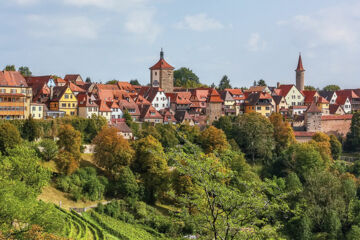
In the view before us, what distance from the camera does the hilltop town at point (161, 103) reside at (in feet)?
168

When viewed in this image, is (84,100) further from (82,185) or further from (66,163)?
(82,185)

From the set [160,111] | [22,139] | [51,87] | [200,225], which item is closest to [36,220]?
[200,225]

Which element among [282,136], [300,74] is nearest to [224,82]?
[300,74]

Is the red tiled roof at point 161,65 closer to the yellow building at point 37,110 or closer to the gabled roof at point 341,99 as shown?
the yellow building at point 37,110

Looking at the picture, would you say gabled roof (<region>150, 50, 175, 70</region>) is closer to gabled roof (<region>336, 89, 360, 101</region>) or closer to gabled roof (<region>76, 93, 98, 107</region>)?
gabled roof (<region>76, 93, 98, 107</region>)

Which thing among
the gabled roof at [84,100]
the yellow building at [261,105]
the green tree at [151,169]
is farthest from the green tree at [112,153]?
the yellow building at [261,105]

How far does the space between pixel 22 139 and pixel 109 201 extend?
998cm

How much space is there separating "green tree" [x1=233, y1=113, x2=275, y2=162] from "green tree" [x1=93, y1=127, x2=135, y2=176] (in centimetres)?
1610

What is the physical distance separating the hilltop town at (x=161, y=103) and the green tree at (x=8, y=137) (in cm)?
793

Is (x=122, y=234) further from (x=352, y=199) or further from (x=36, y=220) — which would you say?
(x=352, y=199)

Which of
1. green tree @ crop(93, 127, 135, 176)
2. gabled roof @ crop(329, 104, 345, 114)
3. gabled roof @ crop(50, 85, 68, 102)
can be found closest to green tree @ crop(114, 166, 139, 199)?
green tree @ crop(93, 127, 135, 176)

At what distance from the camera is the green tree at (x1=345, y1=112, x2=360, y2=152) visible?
62.0m

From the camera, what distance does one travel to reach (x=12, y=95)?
48.6 meters

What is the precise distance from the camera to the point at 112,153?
142ft
